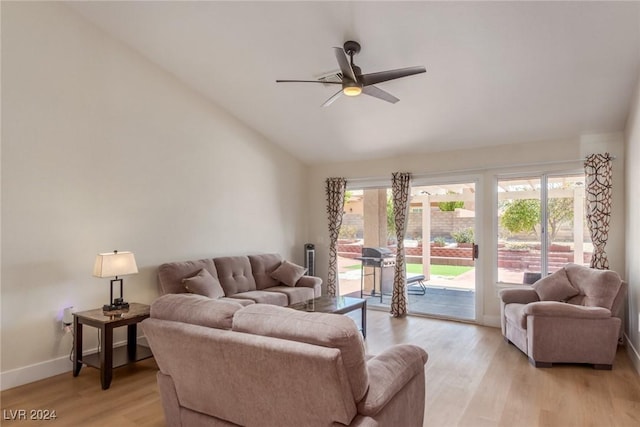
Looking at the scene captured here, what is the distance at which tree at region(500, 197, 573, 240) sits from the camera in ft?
16.6

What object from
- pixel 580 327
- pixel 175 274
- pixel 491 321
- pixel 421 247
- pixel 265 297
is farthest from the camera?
pixel 421 247

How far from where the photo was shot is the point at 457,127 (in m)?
5.09

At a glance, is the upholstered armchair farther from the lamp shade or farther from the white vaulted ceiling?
the lamp shade

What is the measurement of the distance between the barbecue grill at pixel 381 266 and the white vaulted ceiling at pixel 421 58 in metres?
1.96

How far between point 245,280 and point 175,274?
42.0 inches

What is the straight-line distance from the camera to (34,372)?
3504mm

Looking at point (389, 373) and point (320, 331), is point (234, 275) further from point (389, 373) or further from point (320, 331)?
point (320, 331)

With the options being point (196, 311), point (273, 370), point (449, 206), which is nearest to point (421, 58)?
point (449, 206)

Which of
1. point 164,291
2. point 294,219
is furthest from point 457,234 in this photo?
point 164,291

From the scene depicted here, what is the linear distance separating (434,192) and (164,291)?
163 inches

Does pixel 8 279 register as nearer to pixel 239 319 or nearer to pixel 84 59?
pixel 84 59

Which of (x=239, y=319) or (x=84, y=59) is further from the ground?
(x=84, y=59)

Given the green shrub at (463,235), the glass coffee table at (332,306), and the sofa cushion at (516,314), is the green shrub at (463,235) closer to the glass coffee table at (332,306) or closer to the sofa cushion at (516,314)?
the sofa cushion at (516,314)

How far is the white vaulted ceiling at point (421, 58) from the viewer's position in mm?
3275
